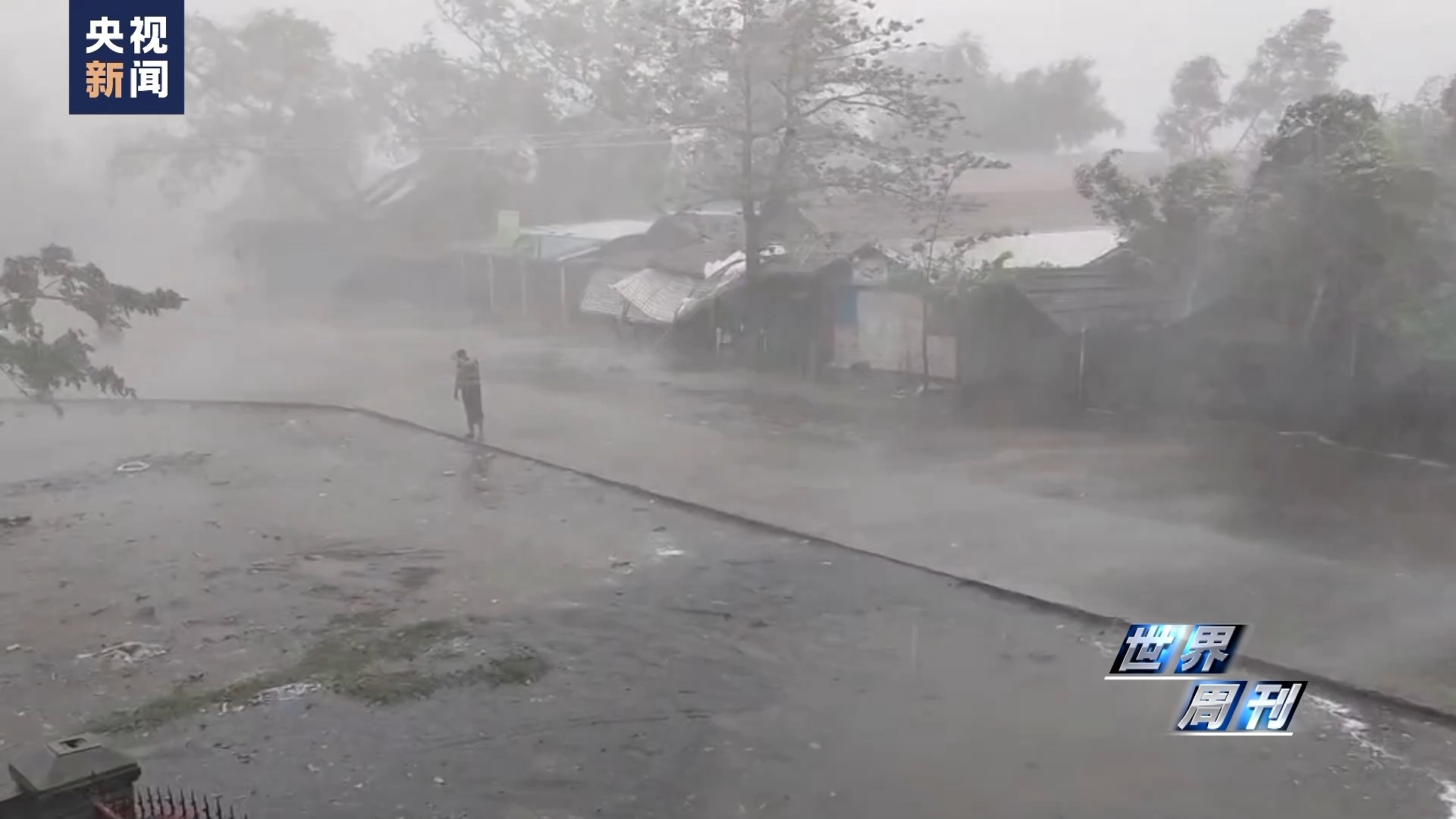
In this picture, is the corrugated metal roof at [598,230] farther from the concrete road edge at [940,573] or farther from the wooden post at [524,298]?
the concrete road edge at [940,573]

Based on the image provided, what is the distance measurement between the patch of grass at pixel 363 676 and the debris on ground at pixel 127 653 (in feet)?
2.41

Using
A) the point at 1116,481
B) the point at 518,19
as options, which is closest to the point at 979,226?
the point at 1116,481

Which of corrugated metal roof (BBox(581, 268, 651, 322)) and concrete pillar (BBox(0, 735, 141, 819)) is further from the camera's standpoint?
corrugated metal roof (BBox(581, 268, 651, 322))

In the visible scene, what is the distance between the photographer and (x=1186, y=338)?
15.0 m

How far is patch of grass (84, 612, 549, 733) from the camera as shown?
7.05 m

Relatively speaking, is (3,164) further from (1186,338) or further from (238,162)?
(1186,338)

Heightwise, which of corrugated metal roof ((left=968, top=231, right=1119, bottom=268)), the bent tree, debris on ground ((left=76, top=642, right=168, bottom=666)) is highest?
corrugated metal roof ((left=968, top=231, right=1119, bottom=268))

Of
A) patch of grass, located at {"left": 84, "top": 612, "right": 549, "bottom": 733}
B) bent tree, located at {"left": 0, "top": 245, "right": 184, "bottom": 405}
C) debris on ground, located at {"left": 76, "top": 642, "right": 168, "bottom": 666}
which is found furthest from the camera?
bent tree, located at {"left": 0, "top": 245, "right": 184, "bottom": 405}

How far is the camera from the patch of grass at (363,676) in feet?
23.1

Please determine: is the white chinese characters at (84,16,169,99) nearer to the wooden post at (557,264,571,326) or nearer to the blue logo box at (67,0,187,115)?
the blue logo box at (67,0,187,115)

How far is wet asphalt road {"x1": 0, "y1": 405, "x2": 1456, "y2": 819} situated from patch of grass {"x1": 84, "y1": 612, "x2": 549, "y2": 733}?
0.46ft

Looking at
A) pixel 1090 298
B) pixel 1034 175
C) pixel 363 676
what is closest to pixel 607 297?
pixel 1034 175

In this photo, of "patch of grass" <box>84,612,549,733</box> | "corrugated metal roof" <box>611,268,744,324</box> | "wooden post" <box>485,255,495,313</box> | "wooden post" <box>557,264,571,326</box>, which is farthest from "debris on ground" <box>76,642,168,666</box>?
"wooden post" <box>485,255,495,313</box>

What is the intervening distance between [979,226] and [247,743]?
17.6 meters
